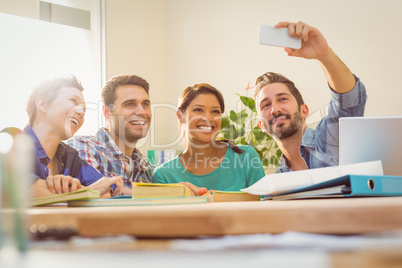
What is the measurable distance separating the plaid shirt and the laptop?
115cm

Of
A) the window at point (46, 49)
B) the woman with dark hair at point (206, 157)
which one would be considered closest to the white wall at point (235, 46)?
the window at point (46, 49)

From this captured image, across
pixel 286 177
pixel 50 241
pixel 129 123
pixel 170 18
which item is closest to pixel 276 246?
pixel 50 241

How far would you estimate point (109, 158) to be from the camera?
83.8 inches

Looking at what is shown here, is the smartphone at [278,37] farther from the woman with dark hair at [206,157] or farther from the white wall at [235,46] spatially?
the white wall at [235,46]

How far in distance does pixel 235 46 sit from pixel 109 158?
2.31 m

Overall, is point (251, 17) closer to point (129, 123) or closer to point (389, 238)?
point (129, 123)

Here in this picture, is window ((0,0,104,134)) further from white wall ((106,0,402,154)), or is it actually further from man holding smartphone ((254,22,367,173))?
man holding smartphone ((254,22,367,173))

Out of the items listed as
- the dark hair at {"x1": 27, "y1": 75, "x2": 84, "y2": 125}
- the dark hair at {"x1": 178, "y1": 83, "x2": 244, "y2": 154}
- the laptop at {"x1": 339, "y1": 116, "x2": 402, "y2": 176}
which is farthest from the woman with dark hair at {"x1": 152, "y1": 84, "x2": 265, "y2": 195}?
the laptop at {"x1": 339, "y1": 116, "x2": 402, "y2": 176}

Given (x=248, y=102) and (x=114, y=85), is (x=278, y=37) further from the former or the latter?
(x=248, y=102)

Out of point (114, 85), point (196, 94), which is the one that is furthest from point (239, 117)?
point (114, 85)

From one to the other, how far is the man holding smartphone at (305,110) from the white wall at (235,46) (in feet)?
3.52

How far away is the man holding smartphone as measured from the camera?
201 centimetres

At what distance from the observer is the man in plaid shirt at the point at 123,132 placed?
2131 mm

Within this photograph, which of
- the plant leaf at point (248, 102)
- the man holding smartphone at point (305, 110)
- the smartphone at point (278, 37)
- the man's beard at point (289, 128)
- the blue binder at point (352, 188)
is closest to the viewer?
the blue binder at point (352, 188)
